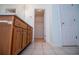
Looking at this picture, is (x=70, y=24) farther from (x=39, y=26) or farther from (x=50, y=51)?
(x=39, y=26)

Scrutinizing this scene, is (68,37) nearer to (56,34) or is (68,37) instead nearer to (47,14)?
(56,34)

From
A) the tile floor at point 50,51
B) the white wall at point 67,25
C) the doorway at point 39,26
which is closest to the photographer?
the tile floor at point 50,51

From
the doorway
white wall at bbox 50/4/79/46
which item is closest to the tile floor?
white wall at bbox 50/4/79/46

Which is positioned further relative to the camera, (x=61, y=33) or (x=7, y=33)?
(x=61, y=33)

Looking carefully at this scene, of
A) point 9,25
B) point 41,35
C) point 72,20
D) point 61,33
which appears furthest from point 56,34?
point 41,35

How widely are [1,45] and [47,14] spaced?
438 centimetres

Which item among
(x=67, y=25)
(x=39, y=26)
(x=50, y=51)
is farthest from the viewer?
(x=39, y=26)

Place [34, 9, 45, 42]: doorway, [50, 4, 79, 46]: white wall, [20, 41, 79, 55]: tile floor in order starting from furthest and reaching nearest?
1. [34, 9, 45, 42]: doorway
2. [50, 4, 79, 46]: white wall
3. [20, 41, 79, 55]: tile floor

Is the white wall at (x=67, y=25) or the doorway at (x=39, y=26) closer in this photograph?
the white wall at (x=67, y=25)

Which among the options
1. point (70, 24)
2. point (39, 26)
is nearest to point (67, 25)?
point (70, 24)

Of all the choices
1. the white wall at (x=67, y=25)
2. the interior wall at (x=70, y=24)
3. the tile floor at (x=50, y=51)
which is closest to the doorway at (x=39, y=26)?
the white wall at (x=67, y=25)

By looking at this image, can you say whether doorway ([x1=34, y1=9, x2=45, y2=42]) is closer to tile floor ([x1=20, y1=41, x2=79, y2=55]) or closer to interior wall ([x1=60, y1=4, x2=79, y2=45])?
interior wall ([x1=60, y1=4, x2=79, y2=45])

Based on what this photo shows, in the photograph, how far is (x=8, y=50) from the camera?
5.82 feet

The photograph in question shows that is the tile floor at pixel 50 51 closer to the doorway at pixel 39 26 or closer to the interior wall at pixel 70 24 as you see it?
the interior wall at pixel 70 24
